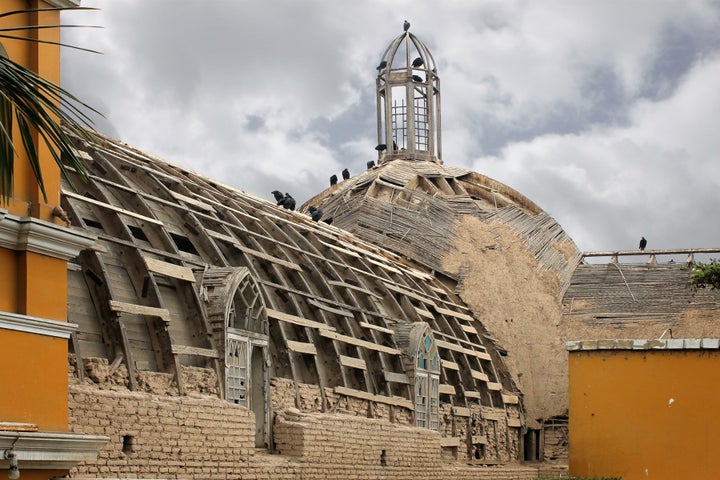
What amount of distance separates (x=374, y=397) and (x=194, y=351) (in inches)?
266

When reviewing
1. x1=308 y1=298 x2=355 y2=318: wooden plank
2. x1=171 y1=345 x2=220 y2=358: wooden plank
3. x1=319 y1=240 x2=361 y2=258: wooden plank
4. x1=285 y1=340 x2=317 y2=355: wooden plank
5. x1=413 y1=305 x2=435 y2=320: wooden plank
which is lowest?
x1=171 y1=345 x2=220 y2=358: wooden plank

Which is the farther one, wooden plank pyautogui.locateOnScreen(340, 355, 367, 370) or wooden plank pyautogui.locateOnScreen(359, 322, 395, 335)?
wooden plank pyautogui.locateOnScreen(359, 322, 395, 335)

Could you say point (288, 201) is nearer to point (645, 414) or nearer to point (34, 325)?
point (645, 414)

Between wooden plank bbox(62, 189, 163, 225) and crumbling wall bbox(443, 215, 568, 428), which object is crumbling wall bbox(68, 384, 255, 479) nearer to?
wooden plank bbox(62, 189, 163, 225)

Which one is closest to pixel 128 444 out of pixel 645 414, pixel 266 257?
pixel 266 257

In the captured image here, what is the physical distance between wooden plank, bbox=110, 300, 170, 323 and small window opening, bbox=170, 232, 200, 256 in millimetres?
3597

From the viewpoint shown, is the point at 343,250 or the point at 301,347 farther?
the point at 343,250

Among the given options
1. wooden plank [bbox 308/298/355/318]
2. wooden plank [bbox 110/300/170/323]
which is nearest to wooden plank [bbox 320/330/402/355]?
wooden plank [bbox 308/298/355/318]

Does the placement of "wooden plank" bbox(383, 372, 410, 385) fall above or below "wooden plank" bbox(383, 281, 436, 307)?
below

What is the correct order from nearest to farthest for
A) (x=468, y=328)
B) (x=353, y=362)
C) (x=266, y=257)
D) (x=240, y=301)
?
1. (x=240, y=301)
2. (x=266, y=257)
3. (x=353, y=362)
4. (x=468, y=328)

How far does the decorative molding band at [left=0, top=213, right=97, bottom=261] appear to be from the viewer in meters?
13.7

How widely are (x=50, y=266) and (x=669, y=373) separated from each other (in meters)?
15.1

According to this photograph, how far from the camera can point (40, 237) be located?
13.9m

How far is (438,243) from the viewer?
3919cm
